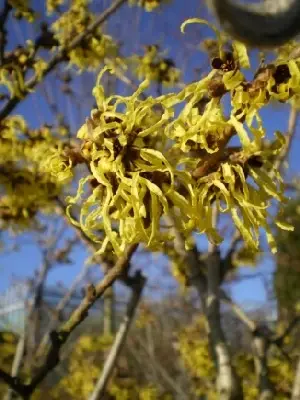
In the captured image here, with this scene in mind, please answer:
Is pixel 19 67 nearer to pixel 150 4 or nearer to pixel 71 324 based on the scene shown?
pixel 150 4

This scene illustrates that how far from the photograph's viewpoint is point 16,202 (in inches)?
92.7

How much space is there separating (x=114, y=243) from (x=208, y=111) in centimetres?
28

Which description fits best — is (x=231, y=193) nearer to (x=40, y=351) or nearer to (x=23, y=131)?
(x=23, y=131)

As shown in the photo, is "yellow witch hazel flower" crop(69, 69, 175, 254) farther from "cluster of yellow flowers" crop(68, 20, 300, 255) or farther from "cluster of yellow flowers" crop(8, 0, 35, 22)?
"cluster of yellow flowers" crop(8, 0, 35, 22)

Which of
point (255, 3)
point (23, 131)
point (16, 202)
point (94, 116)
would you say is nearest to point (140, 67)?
point (23, 131)

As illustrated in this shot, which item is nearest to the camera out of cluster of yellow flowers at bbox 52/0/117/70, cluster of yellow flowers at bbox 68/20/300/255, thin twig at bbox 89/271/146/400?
cluster of yellow flowers at bbox 68/20/300/255

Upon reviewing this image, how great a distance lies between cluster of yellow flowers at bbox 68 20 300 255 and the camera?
93cm

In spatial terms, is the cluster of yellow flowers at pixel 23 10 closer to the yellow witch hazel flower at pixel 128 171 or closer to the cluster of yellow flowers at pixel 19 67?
the cluster of yellow flowers at pixel 19 67

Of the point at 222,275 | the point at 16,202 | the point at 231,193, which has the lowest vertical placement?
the point at 222,275

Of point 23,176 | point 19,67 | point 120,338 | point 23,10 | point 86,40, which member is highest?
point 23,10

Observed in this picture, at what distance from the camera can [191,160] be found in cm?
105

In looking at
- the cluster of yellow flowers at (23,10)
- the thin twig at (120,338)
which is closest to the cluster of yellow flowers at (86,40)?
the cluster of yellow flowers at (23,10)

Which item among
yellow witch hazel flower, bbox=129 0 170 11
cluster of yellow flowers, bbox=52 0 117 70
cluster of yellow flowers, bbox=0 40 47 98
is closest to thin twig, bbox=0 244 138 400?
cluster of yellow flowers, bbox=0 40 47 98

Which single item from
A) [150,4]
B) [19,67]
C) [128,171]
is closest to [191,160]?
[128,171]
